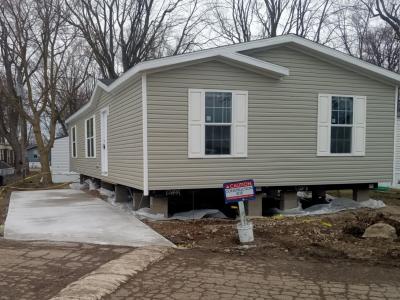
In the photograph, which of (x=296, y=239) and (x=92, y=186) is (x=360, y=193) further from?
(x=92, y=186)

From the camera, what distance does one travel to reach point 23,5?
19.8m

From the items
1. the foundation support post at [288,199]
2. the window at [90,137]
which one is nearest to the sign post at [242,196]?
the foundation support post at [288,199]

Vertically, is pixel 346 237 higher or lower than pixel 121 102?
lower

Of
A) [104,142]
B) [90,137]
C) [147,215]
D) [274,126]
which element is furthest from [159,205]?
[90,137]

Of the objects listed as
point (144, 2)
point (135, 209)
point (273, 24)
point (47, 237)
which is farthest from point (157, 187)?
point (273, 24)

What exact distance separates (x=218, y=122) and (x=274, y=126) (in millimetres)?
1440

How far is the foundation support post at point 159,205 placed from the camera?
9.23 meters

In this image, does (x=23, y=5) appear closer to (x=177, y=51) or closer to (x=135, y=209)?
(x=177, y=51)

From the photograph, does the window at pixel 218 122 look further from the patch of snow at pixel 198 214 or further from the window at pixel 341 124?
the window at pixel 341 124

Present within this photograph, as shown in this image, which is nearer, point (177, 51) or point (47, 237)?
point (47, 237)

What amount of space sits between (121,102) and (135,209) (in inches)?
107

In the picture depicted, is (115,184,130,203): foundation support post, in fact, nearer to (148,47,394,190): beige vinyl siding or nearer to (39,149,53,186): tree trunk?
(148,47,394,190): beige vinyl siding

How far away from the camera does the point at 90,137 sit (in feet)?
49.4

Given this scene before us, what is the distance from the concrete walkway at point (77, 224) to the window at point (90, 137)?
3.47 meters
